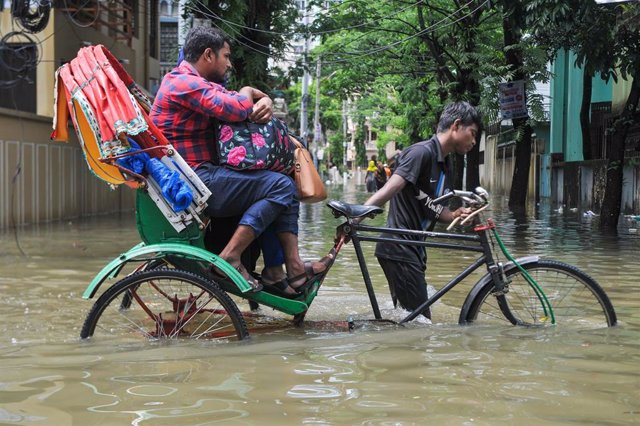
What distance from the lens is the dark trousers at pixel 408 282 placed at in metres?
5.33

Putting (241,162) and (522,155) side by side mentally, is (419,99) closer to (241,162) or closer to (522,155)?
(522,155)

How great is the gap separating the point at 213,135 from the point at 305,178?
64 cm

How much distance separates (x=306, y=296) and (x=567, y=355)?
5.31 feet

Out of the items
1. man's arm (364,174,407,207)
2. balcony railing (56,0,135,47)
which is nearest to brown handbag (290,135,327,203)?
man's arm (364,174,407,207)

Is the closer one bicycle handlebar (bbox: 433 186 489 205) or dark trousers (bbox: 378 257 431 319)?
bicycle handlebar (bbox: 433 186 489 205)

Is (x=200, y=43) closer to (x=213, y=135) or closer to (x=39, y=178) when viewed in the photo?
(x=213, y=135)

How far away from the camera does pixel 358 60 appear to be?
2558 centimetres

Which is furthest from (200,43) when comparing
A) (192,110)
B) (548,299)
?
(548,299)

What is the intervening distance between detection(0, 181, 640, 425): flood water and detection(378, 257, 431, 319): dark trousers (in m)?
0.12

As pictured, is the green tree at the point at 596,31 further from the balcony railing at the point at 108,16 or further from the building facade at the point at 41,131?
the balcony railing at the point at 108,16

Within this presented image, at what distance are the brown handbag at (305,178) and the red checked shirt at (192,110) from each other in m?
0.54

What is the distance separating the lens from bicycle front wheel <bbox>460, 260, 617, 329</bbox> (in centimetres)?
507

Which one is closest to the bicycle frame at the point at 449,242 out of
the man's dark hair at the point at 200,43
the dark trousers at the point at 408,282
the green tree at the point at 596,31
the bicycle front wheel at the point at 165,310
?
the dark trousers at the point at 408,282

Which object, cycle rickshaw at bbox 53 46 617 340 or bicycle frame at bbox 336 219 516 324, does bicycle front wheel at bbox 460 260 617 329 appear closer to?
cycle rickshaw at bbox 53 46 617 340
